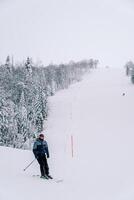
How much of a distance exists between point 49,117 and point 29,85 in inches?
339

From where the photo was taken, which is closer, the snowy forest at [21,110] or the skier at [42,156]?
the skier at [42,156]

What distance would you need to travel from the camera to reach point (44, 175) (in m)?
13.6

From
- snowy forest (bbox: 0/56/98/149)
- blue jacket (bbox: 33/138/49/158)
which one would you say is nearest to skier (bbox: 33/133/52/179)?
blue jacket (bbox: 33/138/49/158)

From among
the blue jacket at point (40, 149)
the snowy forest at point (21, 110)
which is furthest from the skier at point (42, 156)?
the snowy forest at point (21, 110)

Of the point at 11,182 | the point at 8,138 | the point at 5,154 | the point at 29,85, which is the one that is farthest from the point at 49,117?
the point at 11,182

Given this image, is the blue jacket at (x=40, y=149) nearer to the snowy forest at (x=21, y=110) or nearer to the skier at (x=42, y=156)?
the skier at (x=42, y=156)

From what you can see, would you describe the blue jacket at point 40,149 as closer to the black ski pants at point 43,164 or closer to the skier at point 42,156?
the skier at point 42,156

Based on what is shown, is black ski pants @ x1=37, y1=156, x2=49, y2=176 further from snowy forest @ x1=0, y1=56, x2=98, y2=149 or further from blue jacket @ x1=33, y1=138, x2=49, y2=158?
snowy forest @ x1=0, y1=56, x2=98, y2=149

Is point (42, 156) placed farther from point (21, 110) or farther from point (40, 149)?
point (21, 110)

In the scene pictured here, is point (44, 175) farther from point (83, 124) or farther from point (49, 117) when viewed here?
point (49, 117)

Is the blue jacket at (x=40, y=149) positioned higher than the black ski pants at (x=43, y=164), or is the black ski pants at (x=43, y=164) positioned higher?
the blue jacket at (x=40, y=149)

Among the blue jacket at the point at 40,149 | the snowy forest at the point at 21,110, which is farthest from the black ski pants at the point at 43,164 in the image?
the snowy forest at the point at 21,110

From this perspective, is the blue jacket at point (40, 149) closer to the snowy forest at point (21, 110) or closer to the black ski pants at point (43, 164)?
the black ski pants at point (43, 164)

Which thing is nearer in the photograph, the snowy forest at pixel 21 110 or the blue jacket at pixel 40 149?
the blue jacket at pixel 40 149
